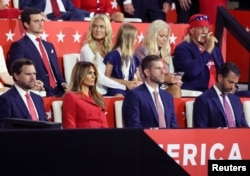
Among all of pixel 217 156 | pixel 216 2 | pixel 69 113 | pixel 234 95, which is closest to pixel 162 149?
pixel 217 156

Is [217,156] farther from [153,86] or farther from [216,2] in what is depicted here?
[216,2]

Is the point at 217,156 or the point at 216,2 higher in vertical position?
the point at 216,2

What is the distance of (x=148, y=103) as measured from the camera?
10031mm

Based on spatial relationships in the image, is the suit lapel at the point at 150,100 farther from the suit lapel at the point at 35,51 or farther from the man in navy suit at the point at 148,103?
the suit lapel at the point at 35,51

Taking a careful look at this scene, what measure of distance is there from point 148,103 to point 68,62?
1.94 meters

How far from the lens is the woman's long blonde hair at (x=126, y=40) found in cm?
1132

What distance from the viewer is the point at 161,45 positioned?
11750 mm

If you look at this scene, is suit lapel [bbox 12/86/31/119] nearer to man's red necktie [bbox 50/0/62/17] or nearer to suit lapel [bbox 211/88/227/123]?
suit lapel [bbox 211/88/227/123]

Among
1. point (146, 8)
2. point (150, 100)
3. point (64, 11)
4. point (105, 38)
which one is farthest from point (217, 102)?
point (146, 8)

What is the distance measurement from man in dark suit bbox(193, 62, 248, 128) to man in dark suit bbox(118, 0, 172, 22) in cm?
285

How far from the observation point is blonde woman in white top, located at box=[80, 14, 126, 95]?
11.4 m

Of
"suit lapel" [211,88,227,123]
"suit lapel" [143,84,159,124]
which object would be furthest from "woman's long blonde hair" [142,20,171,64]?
"suit lapel" [143,84,159,124]

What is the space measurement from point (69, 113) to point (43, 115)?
0.76ft

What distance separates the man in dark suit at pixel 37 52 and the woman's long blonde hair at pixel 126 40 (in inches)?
27.5
